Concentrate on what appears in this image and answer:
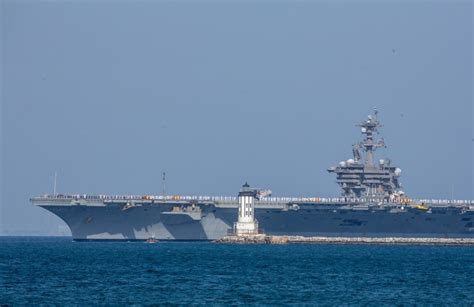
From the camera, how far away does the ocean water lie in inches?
1587

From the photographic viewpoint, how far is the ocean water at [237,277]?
40.3 metres

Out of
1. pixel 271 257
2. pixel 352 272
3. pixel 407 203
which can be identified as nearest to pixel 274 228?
pixel 407 203

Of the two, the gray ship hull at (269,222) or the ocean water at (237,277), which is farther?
the gray ship hull at (269,222)

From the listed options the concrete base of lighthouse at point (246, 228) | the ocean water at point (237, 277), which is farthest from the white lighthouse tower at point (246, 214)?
the ocean water at point (237, 277)

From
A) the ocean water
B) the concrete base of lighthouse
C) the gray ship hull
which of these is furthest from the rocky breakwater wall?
the ocean water

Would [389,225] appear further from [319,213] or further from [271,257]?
[271,257]

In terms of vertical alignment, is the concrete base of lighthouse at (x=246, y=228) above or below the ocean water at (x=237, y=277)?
above

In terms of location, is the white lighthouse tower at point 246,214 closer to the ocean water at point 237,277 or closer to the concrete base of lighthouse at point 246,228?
the concrete base of lighthouse at point 246,228

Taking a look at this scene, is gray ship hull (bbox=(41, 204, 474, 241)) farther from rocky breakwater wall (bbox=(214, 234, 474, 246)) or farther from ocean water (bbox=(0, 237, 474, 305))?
ocean water (bbox=(0, 237, 474, 305))

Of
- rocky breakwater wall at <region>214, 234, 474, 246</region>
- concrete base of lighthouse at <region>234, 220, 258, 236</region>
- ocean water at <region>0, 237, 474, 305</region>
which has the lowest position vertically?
ocean water at <region>0, 237, 474, 305</region>

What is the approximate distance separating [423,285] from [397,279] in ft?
9.36

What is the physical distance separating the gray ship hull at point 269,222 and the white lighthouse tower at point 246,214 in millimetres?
1145

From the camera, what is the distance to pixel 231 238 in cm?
8156

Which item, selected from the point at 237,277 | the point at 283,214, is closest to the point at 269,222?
the point at 283,214
